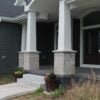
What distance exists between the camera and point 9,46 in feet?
57.4

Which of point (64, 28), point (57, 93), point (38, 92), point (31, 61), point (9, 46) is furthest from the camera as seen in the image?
point (9, 46)

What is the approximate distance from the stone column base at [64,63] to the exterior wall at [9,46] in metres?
7.08

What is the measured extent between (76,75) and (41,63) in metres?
7.09

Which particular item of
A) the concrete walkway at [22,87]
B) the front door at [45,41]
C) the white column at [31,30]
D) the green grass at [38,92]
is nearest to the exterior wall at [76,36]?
the front door at [45,41]

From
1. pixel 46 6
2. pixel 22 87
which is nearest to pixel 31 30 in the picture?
pixel 46 6

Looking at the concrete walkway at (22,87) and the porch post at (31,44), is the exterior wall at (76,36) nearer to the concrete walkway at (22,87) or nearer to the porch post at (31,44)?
the porch post at (31,44)

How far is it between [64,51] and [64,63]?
0.46m

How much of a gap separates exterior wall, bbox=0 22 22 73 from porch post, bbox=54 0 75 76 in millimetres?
7030

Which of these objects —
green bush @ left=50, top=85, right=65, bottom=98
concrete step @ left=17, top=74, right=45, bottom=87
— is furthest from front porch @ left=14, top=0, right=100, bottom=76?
green bush @ left=50, top=85, right=65, bottom=98

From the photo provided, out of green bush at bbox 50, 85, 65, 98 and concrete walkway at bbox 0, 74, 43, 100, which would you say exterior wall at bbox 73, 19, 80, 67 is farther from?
green bush at bbox 50, 85, 65, 98

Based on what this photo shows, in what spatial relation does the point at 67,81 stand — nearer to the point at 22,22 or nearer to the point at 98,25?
the point at 98,25

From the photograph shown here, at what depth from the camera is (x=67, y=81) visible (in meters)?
10.5

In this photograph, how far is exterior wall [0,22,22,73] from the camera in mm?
17266

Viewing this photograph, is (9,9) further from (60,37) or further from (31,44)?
(60,37)
